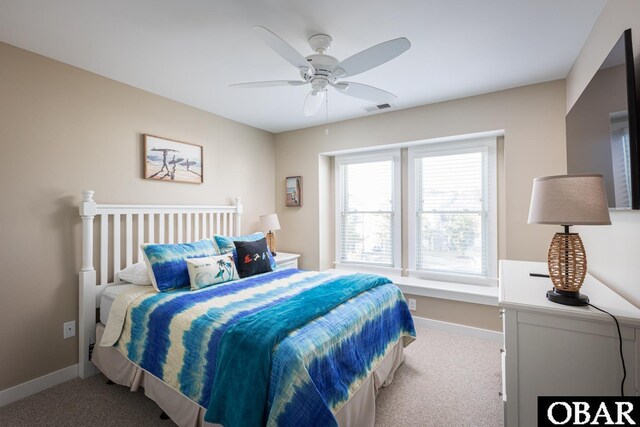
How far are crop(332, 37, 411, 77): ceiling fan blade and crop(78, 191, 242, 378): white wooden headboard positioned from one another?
223 centimetres

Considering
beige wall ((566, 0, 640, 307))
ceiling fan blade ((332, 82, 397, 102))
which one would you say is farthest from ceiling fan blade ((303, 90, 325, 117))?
beige wall ((566, 0, 640, 307))

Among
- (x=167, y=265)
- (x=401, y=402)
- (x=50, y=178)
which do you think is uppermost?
(x=50, y=178)

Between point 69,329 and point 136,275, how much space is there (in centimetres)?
66

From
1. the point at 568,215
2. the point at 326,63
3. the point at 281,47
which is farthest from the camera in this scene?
the point at 326,63

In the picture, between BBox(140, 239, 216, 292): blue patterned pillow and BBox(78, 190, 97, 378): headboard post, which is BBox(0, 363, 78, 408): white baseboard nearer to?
BBox(78, 190, 97, 378): headboard post

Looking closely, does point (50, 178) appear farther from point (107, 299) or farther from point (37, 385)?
point (37, 385)

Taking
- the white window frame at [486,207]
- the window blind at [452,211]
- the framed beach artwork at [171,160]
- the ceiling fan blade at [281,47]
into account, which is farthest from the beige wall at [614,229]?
the framed beach artwork at [171,160]

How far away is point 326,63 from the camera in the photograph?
193 cm

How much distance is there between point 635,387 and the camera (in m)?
1.17

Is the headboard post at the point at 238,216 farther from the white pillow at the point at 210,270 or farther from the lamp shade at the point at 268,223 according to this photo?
the white pillow at the point at 210,270

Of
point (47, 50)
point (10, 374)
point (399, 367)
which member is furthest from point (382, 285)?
point (47, 50)

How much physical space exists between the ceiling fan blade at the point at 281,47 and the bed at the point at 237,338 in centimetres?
151

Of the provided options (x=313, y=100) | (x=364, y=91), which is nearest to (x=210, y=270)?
(x=313, y=100)

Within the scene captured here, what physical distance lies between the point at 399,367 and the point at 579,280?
1631 millimetres
